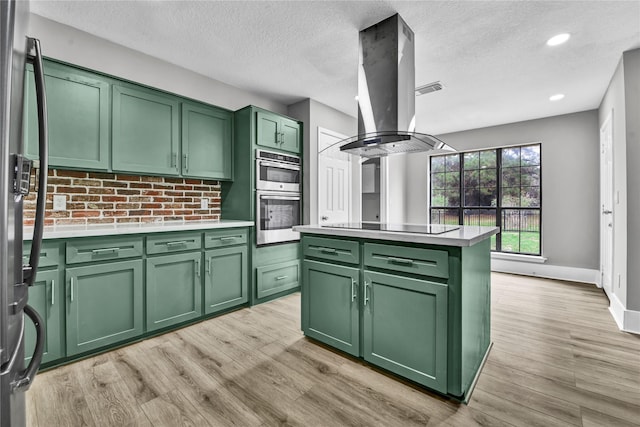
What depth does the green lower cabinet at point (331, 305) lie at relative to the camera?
205 centimetres

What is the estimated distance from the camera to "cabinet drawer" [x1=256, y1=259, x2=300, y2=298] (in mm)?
3289

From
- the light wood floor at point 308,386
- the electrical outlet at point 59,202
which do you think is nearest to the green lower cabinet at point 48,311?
the light wood floor at point 308,386

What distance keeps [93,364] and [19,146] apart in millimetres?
1989

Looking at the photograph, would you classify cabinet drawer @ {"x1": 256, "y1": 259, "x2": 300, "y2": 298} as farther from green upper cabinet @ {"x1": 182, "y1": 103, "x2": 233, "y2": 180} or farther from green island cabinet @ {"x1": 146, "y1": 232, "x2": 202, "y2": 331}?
green upper cabinet @ {"x1": 182, "y1": 103, "x2": 233, "y2": 180}

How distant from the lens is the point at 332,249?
2158 mm

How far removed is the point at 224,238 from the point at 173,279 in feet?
1.92

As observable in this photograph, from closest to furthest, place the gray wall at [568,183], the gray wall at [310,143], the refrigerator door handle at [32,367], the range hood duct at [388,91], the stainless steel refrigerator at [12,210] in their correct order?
the stainless steel refrigerator at [12,210] < the refrigerator door handle at [32,367] < the range hood duct at [388,91] < the gray wall at [310,143] < the gray wall at [568,183]

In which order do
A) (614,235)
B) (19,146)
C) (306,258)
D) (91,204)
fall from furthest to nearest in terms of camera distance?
(614,235) < (91,204) < (306,258) < (19,146)

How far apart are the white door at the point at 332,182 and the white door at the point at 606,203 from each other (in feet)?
9.95

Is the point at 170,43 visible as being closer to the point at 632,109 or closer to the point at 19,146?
the point at 19,146

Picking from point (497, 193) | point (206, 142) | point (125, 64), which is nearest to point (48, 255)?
point (206, 142)

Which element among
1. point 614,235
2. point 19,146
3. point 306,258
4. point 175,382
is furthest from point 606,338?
point 19,146

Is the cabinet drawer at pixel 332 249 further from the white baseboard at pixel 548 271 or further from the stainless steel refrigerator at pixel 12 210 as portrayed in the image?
the white baseboard at pixel 548 271

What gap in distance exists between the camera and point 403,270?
1795 mm
